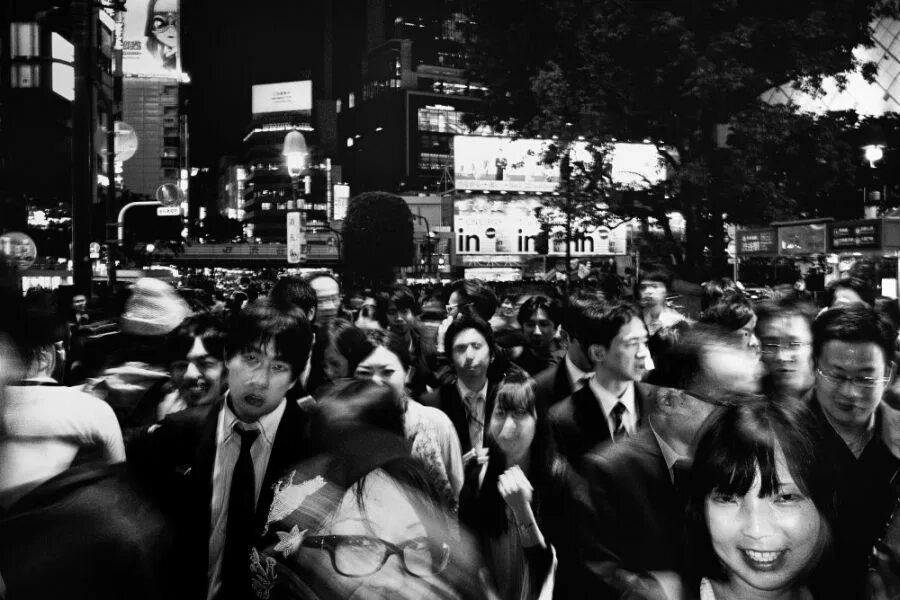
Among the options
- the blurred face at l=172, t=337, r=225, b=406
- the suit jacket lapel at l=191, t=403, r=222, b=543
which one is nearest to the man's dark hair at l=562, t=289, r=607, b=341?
the blurred face at l=172, t=337, r=225, b=406

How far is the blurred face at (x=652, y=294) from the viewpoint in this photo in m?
7.89

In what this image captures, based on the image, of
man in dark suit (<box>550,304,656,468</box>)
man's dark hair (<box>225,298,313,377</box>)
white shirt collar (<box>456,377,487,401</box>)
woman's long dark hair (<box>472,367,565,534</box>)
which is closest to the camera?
woman's long dark hair (<box>472,367,565,534</box>)

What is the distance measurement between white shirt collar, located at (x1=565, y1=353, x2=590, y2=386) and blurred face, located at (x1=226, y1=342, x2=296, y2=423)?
2147 mm

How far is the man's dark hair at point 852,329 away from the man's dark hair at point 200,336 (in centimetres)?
295

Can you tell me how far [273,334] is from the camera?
11.1 ft

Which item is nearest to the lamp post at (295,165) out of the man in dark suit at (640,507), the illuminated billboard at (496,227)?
the illuminated billboard at (496,227)

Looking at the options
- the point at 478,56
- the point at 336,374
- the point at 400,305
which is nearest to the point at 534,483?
the point at 336,374

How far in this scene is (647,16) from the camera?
17.8 m

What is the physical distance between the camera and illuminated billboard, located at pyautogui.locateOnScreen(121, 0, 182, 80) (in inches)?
1323

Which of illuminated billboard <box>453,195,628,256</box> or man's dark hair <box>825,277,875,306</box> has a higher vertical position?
illuminated billboard <box>453,195,628,256</box>

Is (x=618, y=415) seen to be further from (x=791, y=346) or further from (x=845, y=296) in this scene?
(x=845, y=296)

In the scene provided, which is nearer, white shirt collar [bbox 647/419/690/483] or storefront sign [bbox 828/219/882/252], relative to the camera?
white shirt collar [bbox 647/419/690/483]

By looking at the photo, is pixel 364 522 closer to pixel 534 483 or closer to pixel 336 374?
pixel 534 483

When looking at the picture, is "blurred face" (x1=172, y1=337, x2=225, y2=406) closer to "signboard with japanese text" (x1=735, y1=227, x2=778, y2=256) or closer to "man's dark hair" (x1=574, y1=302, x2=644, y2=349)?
"man's dark hair" (x1=574, y1=302, x2=644, y2=349)
